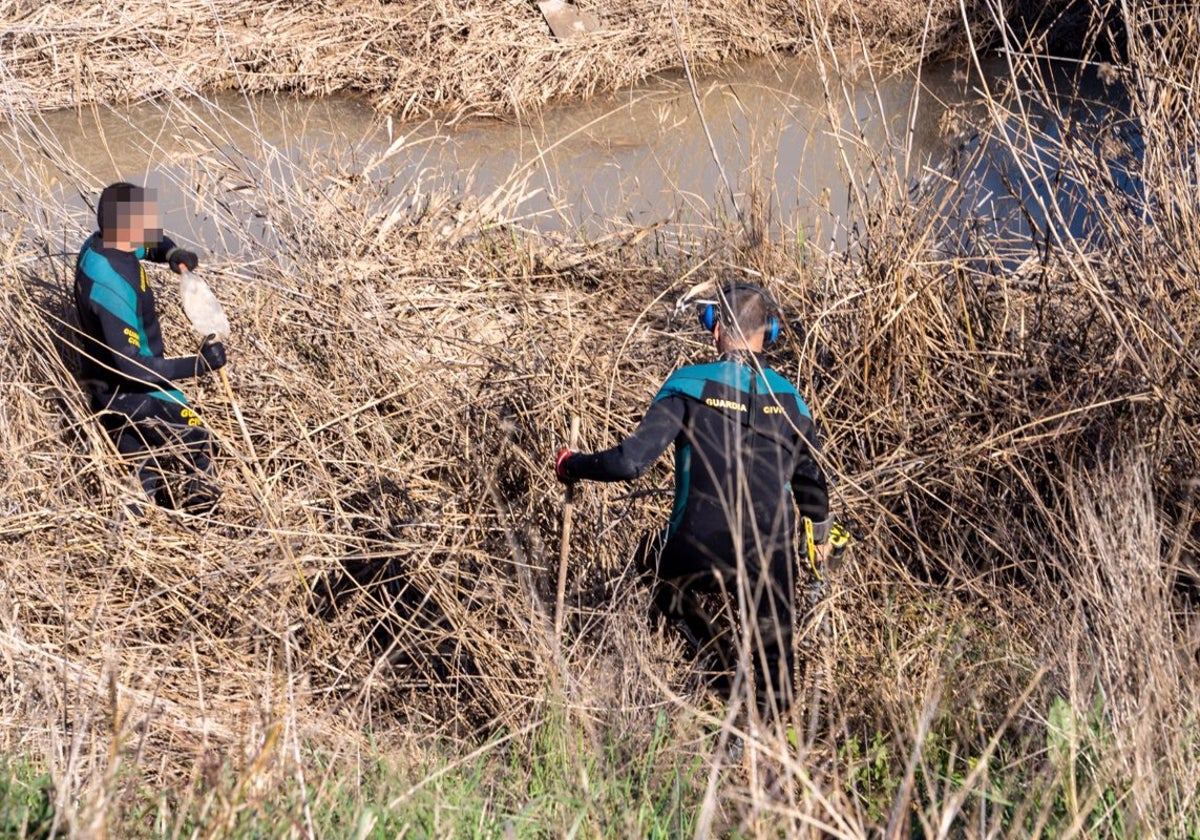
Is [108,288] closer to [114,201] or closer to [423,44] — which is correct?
[114,201]

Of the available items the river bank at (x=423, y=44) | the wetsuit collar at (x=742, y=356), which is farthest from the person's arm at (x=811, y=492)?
the river bank at (x=423, y=44)

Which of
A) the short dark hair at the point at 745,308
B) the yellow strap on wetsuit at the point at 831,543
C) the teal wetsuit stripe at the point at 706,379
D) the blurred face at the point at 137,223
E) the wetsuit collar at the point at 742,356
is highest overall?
the blurred face at the point at 137,223

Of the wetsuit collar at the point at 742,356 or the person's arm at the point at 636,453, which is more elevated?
the wetsuit collar at the point at 742,356

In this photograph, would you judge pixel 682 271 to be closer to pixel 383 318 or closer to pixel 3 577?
pixel 383 318

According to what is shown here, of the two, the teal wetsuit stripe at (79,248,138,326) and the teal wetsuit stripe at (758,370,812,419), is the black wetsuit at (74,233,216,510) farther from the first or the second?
the teal wetsuit stripe at (758,370,812,419)

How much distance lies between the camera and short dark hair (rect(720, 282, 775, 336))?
3139mm

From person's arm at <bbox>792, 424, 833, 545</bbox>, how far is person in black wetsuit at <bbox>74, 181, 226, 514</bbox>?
1.95 meters

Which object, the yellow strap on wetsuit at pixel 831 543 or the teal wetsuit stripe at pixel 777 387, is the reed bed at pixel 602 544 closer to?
the yellow strap on wetsuit at pixel 831 543

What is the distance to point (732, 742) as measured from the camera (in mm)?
3193

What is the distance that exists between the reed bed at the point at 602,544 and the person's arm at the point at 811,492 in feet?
1.03

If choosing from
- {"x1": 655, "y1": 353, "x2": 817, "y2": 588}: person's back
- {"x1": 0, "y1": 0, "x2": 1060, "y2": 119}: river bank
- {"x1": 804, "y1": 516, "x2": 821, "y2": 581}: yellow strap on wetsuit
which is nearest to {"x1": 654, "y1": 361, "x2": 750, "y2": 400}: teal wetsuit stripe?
{"x1": 655, "y1": 353, "x2": 817, "y2": 588}: person's back

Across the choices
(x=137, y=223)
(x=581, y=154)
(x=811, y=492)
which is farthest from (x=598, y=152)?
(x=811, y=492)

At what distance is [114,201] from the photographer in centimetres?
409

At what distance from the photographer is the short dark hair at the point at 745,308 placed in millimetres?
3139
